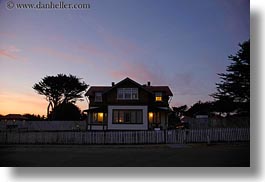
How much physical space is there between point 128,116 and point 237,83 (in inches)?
292

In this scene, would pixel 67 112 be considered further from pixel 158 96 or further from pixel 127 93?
pixel 158 96

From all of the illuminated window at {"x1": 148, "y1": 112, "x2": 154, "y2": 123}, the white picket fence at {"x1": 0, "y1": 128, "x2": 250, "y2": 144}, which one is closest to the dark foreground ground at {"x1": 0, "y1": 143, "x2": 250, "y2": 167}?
the white picket fence at {"x1": 0, "y1": 128, "x2": 250, "y2": 144}

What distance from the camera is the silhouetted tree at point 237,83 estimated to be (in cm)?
587

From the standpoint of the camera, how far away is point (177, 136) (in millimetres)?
9250

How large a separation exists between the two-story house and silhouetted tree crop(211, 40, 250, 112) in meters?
5.56

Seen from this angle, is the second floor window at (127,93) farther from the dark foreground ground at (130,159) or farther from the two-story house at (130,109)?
the dark foreground ground at (130,159)

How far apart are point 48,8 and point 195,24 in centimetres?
296

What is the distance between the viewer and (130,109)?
A: 1366cm

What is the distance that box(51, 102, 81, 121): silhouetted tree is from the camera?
16.6 meters

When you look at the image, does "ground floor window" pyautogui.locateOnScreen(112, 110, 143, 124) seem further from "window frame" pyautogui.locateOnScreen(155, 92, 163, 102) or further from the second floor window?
"window frame" pyautogui.locateOnScreen(155, 92, 163, 102)

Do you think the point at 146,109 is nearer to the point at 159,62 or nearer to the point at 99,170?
the point at 159,62

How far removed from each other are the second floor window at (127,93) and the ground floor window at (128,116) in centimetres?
69

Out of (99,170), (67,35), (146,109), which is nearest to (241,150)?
(99,170)

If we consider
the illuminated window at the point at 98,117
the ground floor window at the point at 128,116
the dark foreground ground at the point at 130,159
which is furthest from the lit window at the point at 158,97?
the dark foreground ground at the point at 130,159
